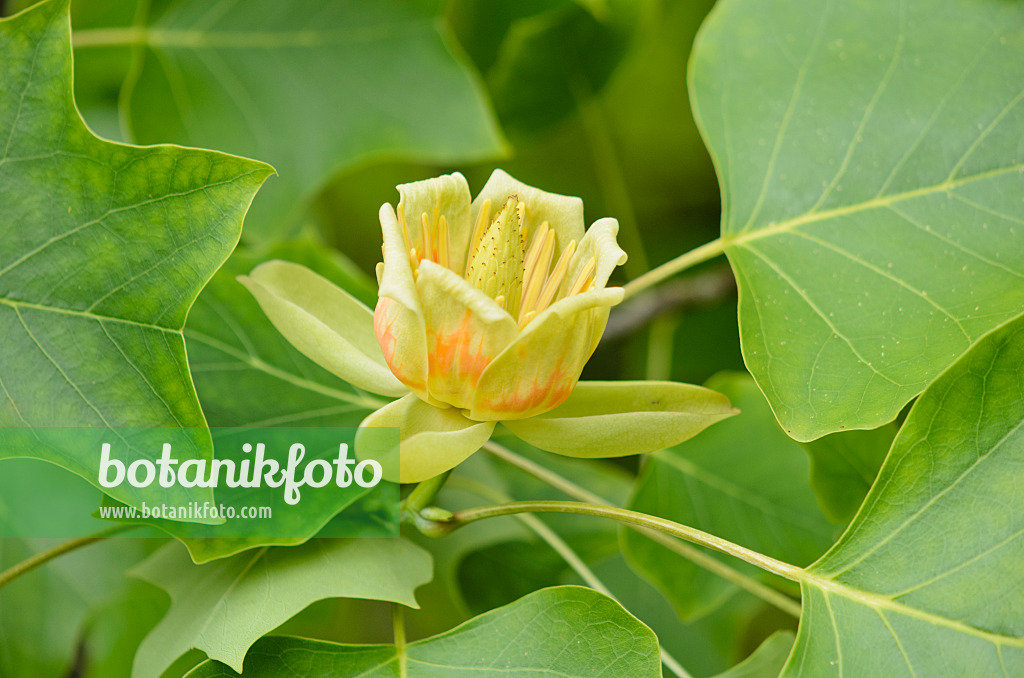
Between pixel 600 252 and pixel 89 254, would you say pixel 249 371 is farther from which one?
pixel 600 252

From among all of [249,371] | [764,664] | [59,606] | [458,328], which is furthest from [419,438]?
[59,606]

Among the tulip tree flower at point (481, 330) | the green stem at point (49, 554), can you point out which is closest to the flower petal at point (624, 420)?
the tulip tree flower at point (481, 330)

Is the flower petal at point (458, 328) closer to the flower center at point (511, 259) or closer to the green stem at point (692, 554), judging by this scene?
the flower center at point (511, 259)

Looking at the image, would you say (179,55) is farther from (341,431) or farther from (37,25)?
(341,431)

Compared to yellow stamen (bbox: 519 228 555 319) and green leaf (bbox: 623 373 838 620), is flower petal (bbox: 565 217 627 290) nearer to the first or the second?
yellow stamen (bbox: 519 228 555 319)

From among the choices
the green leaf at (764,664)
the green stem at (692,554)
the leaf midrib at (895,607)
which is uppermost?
the leaf midrib at (895,607)

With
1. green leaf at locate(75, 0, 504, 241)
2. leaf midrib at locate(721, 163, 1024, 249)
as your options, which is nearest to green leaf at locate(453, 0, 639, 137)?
green leaf at locate(75, 0, 504, 241)
